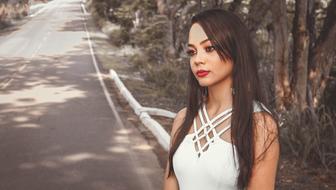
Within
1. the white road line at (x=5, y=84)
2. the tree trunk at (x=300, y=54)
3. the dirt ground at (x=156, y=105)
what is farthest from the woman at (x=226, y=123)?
the white road line at (x=5, y=84)

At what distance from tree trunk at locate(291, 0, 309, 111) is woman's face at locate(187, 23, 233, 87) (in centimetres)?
702

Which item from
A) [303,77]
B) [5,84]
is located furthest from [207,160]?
[5,84]

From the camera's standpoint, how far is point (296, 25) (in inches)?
350

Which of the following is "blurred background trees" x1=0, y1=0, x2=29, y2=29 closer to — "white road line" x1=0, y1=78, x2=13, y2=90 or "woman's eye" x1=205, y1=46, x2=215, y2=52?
"white road line" x1=0, y1=78, x2=13, y2=90

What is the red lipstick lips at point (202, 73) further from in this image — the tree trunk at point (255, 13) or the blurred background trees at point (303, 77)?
the tree trunk at point (255, 13)

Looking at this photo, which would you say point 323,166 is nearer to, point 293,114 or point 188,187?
point 293,114

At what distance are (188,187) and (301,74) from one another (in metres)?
7.25

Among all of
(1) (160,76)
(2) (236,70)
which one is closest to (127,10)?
(1) (160,76)

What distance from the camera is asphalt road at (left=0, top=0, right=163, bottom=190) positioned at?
23.2 ft

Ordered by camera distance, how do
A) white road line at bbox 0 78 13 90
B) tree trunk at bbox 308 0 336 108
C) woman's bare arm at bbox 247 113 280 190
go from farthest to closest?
white road line at bbox 0 78 13 90 < tree trunk at bbox 308 0 336 108 < woman's bare arm at bbox 247 113 280 190

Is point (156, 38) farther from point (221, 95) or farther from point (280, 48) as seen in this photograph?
point (221, 95)

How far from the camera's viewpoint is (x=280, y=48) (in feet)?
28.6

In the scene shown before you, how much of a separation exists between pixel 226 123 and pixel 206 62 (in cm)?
23

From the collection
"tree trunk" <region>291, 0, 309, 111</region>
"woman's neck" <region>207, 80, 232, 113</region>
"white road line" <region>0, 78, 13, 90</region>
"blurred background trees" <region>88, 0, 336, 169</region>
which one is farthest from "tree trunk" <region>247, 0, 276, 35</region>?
"woman's neck" <region>207, 80, 232, 113</region>
